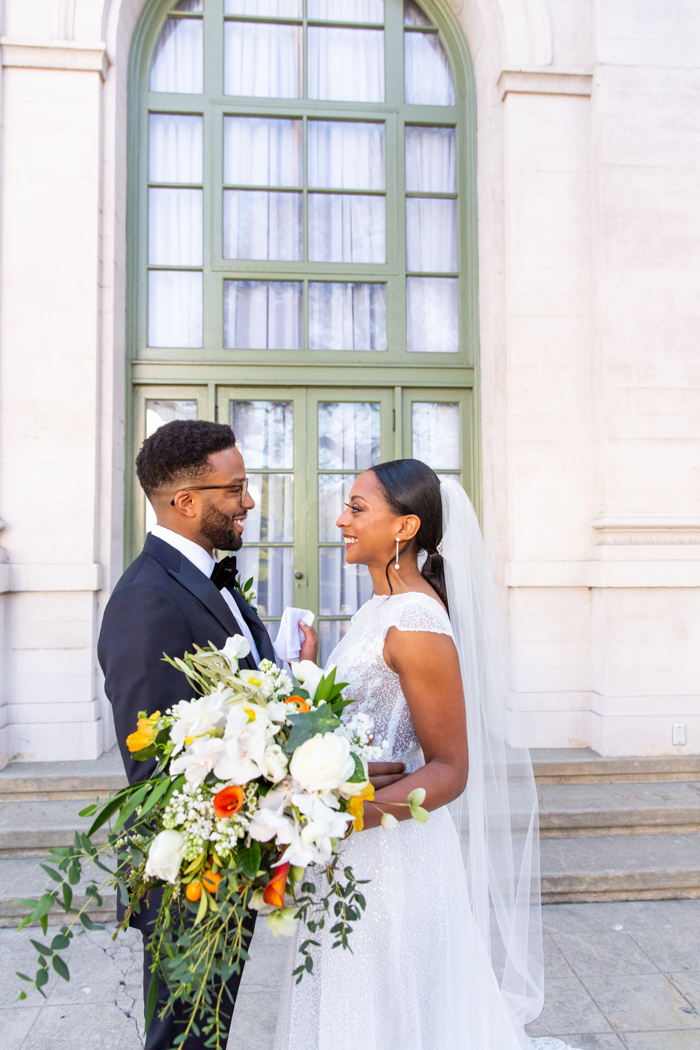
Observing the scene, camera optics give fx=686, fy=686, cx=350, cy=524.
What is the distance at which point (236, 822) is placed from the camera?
147 centimetres

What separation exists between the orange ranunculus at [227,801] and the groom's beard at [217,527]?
3.53ft

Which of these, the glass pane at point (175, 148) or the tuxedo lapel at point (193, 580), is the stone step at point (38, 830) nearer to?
the tuxedo lapel at point (193, 580)

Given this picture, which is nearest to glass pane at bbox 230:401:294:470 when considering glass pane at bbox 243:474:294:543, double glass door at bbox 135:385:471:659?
double glass door at bbox 135:385:471:659

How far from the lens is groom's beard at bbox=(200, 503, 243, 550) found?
2.36m

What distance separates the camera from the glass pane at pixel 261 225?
590 cm

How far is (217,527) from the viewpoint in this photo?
238 centimetres

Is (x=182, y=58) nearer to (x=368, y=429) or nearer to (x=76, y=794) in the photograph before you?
(x=368, y=429)

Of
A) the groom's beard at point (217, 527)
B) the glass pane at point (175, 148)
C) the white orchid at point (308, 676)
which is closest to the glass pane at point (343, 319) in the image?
the glass pane at point (175, 148)

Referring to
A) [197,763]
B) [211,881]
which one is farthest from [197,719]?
[211,881]

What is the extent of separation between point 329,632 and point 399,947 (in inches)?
154

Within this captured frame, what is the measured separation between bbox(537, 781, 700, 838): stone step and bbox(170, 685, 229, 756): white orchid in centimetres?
342

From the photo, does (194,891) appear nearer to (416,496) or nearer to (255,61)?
(416,496)

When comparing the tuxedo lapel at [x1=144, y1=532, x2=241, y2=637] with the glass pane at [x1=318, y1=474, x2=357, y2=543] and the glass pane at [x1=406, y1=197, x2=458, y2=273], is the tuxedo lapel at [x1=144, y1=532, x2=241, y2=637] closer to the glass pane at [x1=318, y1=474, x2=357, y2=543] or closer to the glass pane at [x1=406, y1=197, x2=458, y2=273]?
the glass pane at [x1=318, y1=474, x2=357, y2=543]

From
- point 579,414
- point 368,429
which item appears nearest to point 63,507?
point 368,429
